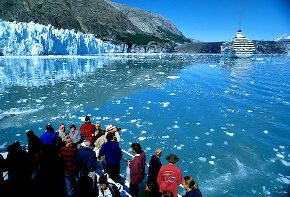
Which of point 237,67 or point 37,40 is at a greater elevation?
point 37,40

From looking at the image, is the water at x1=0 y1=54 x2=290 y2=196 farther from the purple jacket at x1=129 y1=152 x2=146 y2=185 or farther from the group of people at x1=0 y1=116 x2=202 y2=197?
the group of people at x1=0 y1=116 x2=202 y2=197

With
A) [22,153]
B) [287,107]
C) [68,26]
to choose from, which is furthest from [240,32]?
[22,153]

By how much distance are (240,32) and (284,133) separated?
168m

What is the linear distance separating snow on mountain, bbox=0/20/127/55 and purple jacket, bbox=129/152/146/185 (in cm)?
10303

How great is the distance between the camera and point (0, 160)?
23.0 ft

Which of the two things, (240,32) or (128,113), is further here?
(240,32)

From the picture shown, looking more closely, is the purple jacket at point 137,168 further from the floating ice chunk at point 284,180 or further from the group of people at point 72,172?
the floating ice chunk at point 284,180

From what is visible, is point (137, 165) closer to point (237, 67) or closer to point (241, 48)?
point (237, 67)

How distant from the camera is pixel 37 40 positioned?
111 m

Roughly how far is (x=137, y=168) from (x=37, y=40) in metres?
112

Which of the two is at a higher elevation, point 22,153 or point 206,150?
point 22,153

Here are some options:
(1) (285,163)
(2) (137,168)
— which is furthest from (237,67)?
(2) (137,168)

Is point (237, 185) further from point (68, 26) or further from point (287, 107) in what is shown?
point (68, 26)

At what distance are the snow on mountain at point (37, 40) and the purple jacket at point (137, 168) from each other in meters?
103
